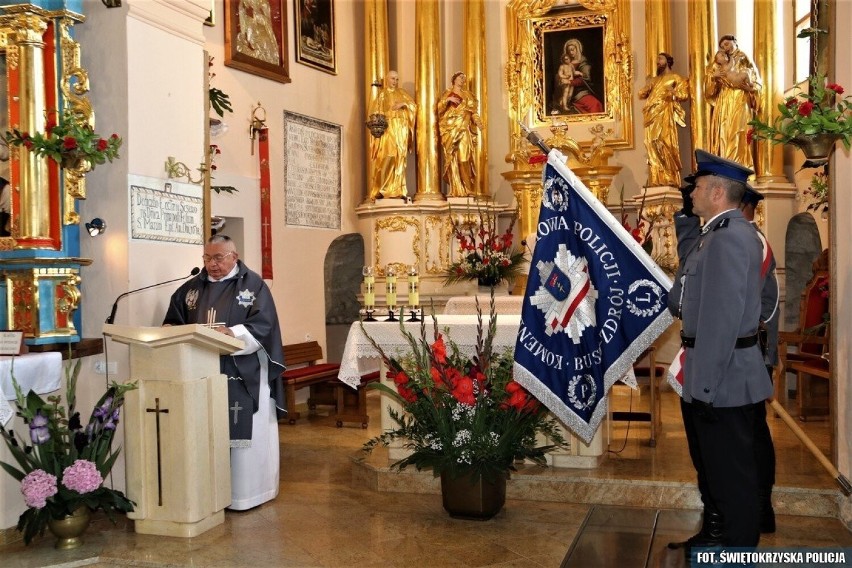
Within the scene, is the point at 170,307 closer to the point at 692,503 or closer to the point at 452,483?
the point at 452,483

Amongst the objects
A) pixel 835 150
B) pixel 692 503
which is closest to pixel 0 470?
pixel 692 503

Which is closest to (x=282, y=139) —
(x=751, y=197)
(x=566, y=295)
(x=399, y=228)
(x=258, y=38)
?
(x=258, y=38)

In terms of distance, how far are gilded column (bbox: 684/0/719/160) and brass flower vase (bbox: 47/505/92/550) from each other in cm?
821

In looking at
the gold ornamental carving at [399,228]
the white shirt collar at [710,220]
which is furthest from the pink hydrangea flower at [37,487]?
the gold ornamental carving at [399,228]

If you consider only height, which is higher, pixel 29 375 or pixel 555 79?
pixel 555 79

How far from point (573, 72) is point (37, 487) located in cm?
883

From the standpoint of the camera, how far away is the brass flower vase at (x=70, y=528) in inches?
195

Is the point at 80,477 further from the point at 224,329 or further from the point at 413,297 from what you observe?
the point at 413,297

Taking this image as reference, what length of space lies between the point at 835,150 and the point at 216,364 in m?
3.70

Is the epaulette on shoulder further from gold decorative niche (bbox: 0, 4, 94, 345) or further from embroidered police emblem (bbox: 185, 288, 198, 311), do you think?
gold decorative niche (bbox: 0, 4, 94, 345)

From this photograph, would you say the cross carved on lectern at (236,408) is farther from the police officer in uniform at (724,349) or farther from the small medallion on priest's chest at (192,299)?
the police officer in uniform at (724,349)

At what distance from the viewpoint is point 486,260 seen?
10773 mm

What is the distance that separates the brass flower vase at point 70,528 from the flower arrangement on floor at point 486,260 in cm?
623

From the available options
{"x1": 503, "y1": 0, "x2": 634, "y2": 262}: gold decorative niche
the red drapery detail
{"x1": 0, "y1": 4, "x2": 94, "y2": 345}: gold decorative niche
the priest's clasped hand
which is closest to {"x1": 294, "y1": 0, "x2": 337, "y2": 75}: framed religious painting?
the red drapery detail
